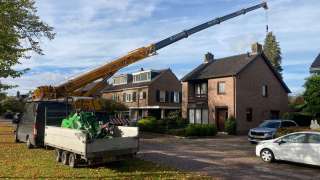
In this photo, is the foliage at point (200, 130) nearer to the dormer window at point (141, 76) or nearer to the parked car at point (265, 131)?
the parked car at point (265, 131)

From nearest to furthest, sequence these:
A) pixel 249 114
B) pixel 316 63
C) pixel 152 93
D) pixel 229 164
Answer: pixel 229 164
pixel 316 63
pixel 249 114
pixel 152 93

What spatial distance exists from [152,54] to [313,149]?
12.9m

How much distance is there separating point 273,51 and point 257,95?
55.0 meters

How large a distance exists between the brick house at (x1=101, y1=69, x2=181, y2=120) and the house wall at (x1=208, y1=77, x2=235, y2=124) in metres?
16.4

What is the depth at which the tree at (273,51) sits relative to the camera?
318 ft

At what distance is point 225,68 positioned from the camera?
4612cm

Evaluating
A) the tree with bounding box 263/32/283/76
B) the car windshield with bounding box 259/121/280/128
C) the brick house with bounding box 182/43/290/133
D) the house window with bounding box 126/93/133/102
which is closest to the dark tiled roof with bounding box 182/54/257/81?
the brick house with bounding box 182/43/290/133

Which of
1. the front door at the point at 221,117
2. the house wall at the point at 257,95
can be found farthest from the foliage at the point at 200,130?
the front door at the point at 221,117

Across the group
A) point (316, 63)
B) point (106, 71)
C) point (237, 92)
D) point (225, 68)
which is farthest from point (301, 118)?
point (106, 71)

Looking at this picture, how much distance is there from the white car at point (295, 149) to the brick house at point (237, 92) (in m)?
22.7

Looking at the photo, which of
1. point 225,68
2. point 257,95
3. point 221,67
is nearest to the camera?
point 257,95

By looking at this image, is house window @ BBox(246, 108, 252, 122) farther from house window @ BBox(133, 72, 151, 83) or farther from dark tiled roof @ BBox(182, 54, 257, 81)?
house window @ BBox(133, 72, 151, 83)

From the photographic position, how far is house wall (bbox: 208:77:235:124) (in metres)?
43.4

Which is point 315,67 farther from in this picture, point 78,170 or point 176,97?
point 176,97
